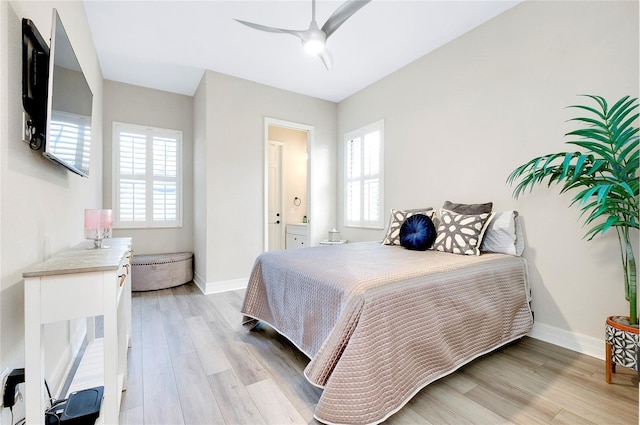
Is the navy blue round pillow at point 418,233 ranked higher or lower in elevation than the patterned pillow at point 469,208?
lower

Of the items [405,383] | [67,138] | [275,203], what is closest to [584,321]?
[405,383]

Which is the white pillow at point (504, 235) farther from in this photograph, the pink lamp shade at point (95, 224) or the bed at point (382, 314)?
the pink lamp shade at point (95, 224)

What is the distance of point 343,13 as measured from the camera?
1.98m

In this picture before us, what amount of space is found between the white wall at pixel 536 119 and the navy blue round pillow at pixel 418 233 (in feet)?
1.71

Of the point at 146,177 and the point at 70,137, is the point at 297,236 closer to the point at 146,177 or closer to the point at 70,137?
the point at 146,177

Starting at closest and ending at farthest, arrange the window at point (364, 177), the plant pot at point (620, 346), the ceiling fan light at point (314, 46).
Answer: the plant pot at point (620, 346)
the ceiling fan light at point (314, 46)
the window at point (364, 177)

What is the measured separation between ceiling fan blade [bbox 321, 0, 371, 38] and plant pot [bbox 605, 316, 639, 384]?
2.55 meters

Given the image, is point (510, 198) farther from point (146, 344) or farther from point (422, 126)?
point (146, 344)

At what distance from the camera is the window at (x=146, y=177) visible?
3967 mm

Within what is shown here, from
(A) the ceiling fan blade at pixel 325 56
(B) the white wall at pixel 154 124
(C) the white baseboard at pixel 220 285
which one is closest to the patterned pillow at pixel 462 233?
(A) the ceiling fan blade at pixel 325 56

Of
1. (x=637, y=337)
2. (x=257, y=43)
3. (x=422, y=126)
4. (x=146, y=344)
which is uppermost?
(x=257, y=43)

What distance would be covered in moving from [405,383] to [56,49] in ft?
7.74

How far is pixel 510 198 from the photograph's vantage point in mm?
2488

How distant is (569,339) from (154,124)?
532 cm
